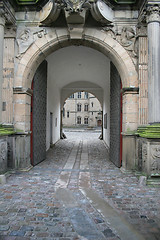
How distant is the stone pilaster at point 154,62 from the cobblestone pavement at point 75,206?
180cm

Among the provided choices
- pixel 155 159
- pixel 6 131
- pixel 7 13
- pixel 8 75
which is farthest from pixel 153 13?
pixel 6 131

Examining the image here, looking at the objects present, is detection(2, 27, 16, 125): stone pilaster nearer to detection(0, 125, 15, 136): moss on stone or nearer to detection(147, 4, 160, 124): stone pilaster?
detection(0, 125, 15, 136): moss on stone

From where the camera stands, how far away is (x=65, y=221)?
9.04 feet

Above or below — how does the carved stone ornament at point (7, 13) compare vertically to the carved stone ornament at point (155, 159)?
above

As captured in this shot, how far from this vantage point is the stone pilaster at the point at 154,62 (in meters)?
4.78

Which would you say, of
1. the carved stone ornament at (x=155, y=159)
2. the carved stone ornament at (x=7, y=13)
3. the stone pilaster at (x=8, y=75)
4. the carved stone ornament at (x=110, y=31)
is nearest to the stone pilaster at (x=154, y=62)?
the carved stone ornament at (x=155, y=159)

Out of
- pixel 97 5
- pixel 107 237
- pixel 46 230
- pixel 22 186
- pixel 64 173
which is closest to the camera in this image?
pixel 107 237

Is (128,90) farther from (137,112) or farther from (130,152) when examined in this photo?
(130,152)

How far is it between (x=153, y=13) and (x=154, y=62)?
4.02 feet

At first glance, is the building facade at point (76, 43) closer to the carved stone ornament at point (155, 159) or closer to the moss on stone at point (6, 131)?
the moss on stone at point (6, 131)

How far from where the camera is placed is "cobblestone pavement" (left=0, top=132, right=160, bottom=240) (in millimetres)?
2492

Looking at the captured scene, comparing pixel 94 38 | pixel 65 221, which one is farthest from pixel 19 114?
pixel 65 221

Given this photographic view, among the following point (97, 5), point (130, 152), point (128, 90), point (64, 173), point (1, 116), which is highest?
point (97, 5)

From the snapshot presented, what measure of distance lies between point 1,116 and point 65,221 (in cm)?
344
